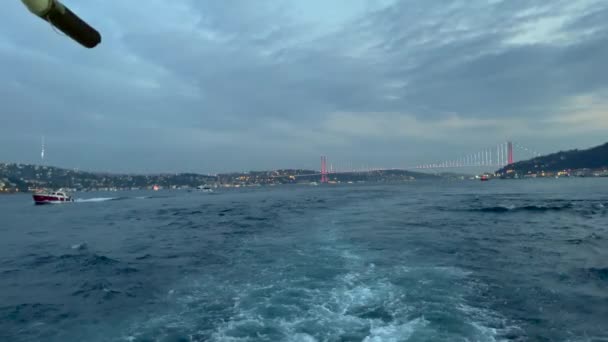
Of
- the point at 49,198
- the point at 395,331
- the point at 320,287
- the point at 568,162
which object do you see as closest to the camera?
the point at 395,331

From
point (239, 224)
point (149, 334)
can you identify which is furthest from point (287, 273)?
point (239, 224)

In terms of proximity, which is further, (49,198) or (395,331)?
(49,198)

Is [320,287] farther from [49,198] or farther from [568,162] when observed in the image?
[568,162]

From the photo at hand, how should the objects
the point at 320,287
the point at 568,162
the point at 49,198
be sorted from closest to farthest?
1. the point at 320,287
2. the point at 49,198
3. the point at 568,162

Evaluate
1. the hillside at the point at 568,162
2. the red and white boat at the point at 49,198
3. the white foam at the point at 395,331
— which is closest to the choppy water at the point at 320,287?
the white foam at the point at 395,331

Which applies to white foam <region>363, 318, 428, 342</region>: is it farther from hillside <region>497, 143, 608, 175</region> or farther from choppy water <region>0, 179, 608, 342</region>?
hillside <region>497, 143, 608, 175</region>

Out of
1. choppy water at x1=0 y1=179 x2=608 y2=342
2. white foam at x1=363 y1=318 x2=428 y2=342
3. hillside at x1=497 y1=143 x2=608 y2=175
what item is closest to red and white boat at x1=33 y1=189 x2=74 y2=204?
choppy water at x1=0 y1=179 x2=608 y2=342

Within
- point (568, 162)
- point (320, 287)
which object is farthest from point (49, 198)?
point (568, 162)

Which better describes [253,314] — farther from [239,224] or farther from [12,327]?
[239,224]
